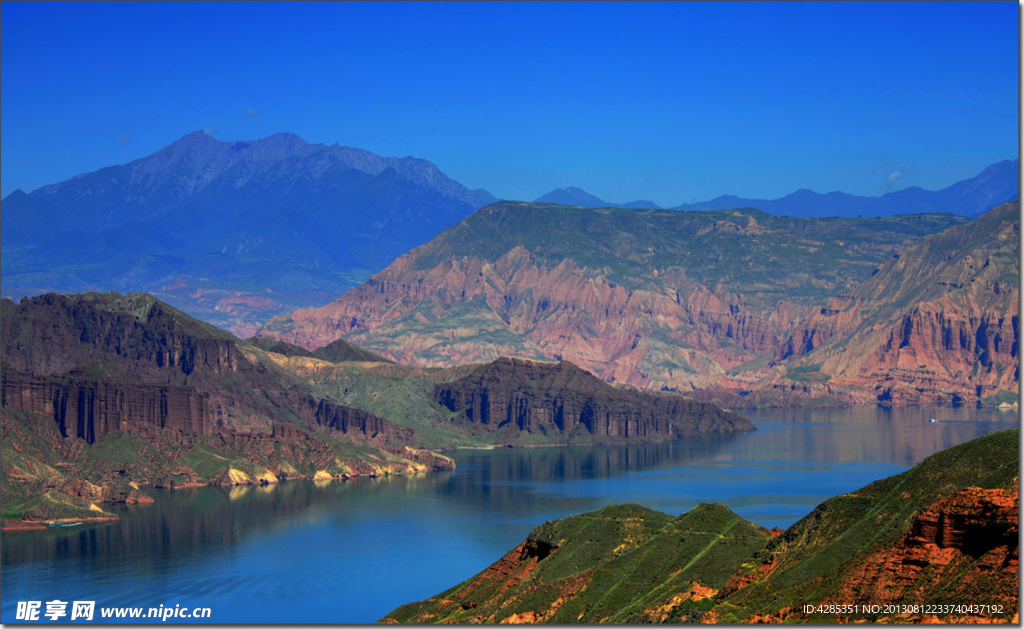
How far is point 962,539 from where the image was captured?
73.0 m

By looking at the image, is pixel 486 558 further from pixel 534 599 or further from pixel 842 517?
pixel 842 517

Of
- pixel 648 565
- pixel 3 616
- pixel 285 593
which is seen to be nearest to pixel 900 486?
pixel 648 565

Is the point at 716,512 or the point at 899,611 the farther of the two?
the point at 716,512

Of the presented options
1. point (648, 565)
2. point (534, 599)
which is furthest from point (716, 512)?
point (534, 599)

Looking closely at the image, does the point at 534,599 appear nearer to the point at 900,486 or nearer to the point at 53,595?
the point at 900,486

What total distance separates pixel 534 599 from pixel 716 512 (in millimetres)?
19844

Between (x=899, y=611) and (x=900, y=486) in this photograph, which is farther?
(x=900, y=486)

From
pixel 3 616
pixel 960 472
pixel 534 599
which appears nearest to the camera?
pixel 960 472

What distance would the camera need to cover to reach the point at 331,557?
7298 inches

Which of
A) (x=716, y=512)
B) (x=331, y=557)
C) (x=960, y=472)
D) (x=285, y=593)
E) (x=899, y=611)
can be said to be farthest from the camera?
(x=331, y=557)

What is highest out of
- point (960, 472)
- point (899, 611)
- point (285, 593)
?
point (960, 472)

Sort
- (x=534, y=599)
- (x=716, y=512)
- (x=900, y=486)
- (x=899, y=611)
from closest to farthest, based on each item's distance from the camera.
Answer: (x=899, y=611)
(x=900, y=486)
(x=534, y=599)
(x=716, y=512)

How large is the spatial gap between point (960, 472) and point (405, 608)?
161ft

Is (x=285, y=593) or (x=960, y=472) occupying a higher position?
(x=960, y=472)
